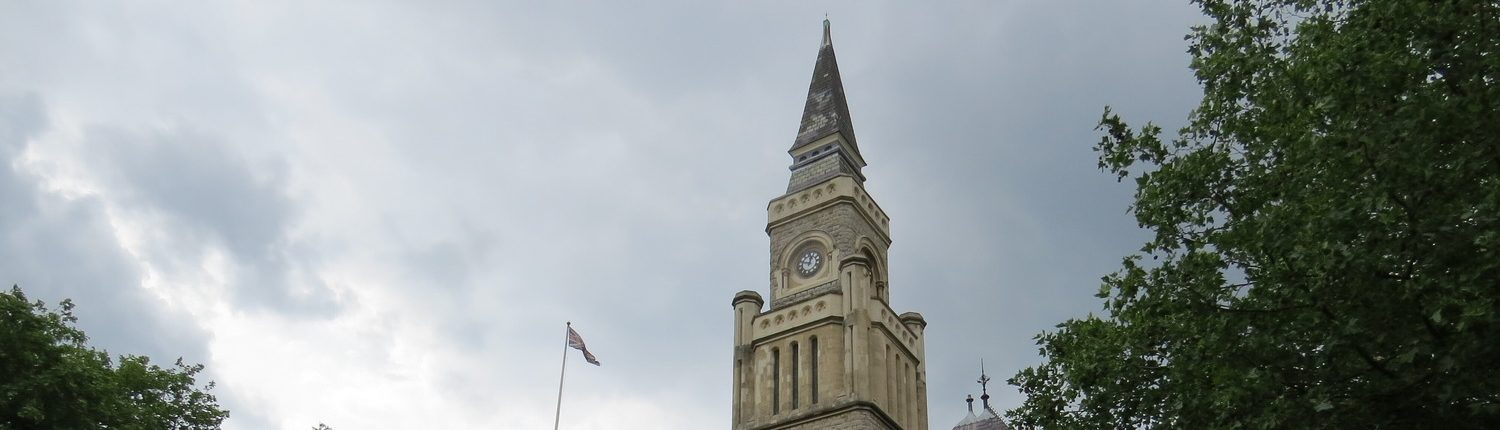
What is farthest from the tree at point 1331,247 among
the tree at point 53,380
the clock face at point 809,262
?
the clock face at point 809,262

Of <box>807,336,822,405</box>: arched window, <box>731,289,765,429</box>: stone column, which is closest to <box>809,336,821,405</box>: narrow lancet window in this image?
<box>807,336,822,405</box>: arched window

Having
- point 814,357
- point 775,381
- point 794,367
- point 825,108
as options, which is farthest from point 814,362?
point 825,108

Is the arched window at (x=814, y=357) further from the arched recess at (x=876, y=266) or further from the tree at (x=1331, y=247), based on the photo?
the tree at (x=1331, y=247)

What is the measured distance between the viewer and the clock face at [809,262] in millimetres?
41531

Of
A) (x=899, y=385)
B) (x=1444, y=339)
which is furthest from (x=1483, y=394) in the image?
(x=899, y=385)

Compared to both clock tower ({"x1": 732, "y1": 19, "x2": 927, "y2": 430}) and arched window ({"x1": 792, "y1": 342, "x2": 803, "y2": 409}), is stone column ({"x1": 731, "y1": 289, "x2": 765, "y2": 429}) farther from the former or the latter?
arched window ({"x1": 792, "y1": 342, "x2": 803, "y2": 409})

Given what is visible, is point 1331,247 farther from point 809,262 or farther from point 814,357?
point 809,262

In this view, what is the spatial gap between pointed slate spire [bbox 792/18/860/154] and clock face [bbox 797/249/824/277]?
5882 millimetres

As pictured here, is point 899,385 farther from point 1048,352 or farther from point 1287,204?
point 1287,204

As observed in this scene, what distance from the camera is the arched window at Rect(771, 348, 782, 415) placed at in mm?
38344

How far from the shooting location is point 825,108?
48125mm

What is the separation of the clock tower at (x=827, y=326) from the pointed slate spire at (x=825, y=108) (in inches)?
41.9

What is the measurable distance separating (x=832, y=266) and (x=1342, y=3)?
23.3m

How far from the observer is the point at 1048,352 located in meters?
20.9
